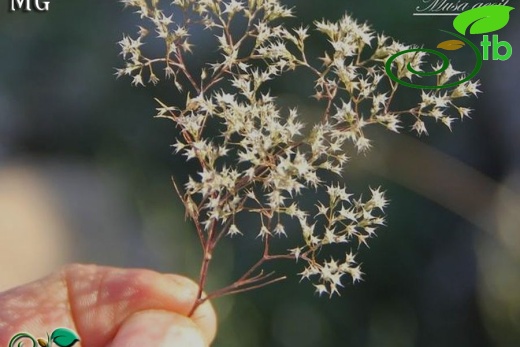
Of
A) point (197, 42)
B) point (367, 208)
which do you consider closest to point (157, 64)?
point (197, 42)

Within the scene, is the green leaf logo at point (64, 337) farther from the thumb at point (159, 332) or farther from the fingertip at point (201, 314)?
the fingertip at point (201, 314)

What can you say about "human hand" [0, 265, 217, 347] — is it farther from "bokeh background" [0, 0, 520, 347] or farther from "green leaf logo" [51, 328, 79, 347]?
"bokeh background" [0, 0, 520, 347]

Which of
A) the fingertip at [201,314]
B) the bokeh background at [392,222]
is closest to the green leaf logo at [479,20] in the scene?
the bokeh background at [392,222]

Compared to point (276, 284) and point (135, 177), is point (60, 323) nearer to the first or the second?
point (276, 284)

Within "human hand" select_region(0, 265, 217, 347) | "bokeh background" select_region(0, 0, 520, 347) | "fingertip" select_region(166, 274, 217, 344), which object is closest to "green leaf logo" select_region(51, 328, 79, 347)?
"human hand" select_region(0, 265, 217, 347)

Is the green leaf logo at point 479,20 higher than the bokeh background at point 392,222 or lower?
higher
